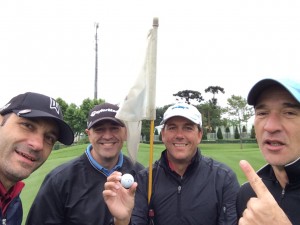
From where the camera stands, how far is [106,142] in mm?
3701

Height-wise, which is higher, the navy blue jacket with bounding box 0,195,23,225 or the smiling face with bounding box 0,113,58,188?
the smiling face with bounding box 0,113,58,188

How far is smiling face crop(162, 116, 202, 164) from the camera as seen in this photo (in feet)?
10.9

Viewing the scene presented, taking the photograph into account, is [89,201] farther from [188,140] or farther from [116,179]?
[188,140]

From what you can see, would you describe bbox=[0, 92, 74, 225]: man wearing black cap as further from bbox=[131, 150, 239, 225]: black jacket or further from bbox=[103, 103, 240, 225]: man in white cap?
bbox=[131, 150, 239, 225]: black jacket

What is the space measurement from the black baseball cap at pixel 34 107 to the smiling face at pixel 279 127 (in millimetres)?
1598

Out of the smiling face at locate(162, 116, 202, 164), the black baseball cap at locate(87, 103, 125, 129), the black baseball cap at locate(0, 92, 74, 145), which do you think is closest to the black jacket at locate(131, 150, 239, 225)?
the smiling face at locate(162, 116, 202, 164)

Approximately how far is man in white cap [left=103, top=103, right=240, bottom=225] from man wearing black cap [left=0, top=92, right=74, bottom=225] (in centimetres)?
63

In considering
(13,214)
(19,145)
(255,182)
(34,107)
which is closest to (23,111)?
(34,107)

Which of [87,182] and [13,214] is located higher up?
[87,182]

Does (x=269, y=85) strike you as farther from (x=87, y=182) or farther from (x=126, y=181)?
(x=87, y=182)

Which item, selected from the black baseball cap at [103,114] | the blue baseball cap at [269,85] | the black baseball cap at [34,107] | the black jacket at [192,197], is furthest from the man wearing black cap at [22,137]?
the blue baseball cap at [269,85]

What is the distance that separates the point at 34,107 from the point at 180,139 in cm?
142

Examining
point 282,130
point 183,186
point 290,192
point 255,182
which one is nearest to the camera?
point 255,182

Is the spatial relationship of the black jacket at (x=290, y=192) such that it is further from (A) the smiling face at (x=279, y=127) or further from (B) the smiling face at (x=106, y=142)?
(B) the smiling face at (x=106, y=142)
